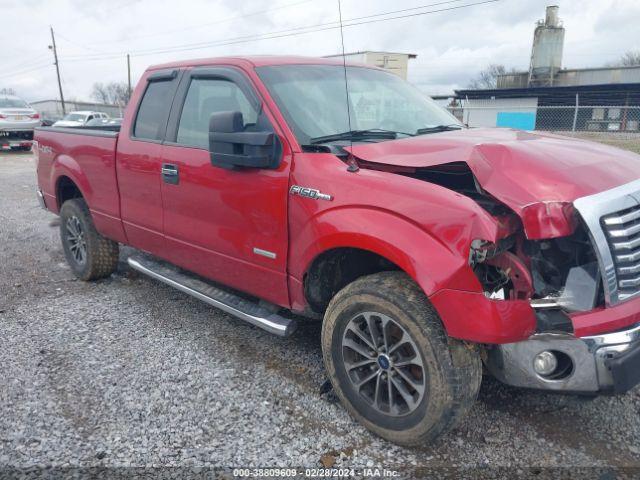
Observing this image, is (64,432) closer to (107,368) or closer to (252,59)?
(107,368)

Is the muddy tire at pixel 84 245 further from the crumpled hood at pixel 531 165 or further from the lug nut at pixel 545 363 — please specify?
the lug nut at pixel 545 363

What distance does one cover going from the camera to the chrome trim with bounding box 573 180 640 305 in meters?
2.24

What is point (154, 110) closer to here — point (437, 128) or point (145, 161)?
point (145, 161)

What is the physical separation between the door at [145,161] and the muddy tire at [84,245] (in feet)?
2.38

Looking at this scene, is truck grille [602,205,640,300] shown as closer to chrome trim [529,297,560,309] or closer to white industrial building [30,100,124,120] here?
chrome trim [529,297,560,309]

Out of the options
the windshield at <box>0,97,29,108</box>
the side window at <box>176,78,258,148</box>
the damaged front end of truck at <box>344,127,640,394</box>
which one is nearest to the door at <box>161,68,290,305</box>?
the side window at <box>176,78,258,148</box>

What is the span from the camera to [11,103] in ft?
58.7

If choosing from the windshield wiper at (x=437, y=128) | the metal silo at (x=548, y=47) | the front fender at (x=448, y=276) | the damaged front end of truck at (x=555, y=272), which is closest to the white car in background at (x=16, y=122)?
the windshield wiper at (x=437, y=128)

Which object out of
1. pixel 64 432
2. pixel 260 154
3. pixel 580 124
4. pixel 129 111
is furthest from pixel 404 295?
pixel 580 124

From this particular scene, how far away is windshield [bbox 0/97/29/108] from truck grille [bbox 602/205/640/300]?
19952 millimetres

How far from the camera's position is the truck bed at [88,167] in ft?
14.5

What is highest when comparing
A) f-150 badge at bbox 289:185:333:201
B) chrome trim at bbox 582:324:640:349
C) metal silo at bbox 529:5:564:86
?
metal silo at bbox 529:5:564:86

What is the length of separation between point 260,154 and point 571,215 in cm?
164

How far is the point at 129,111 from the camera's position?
433 cm
